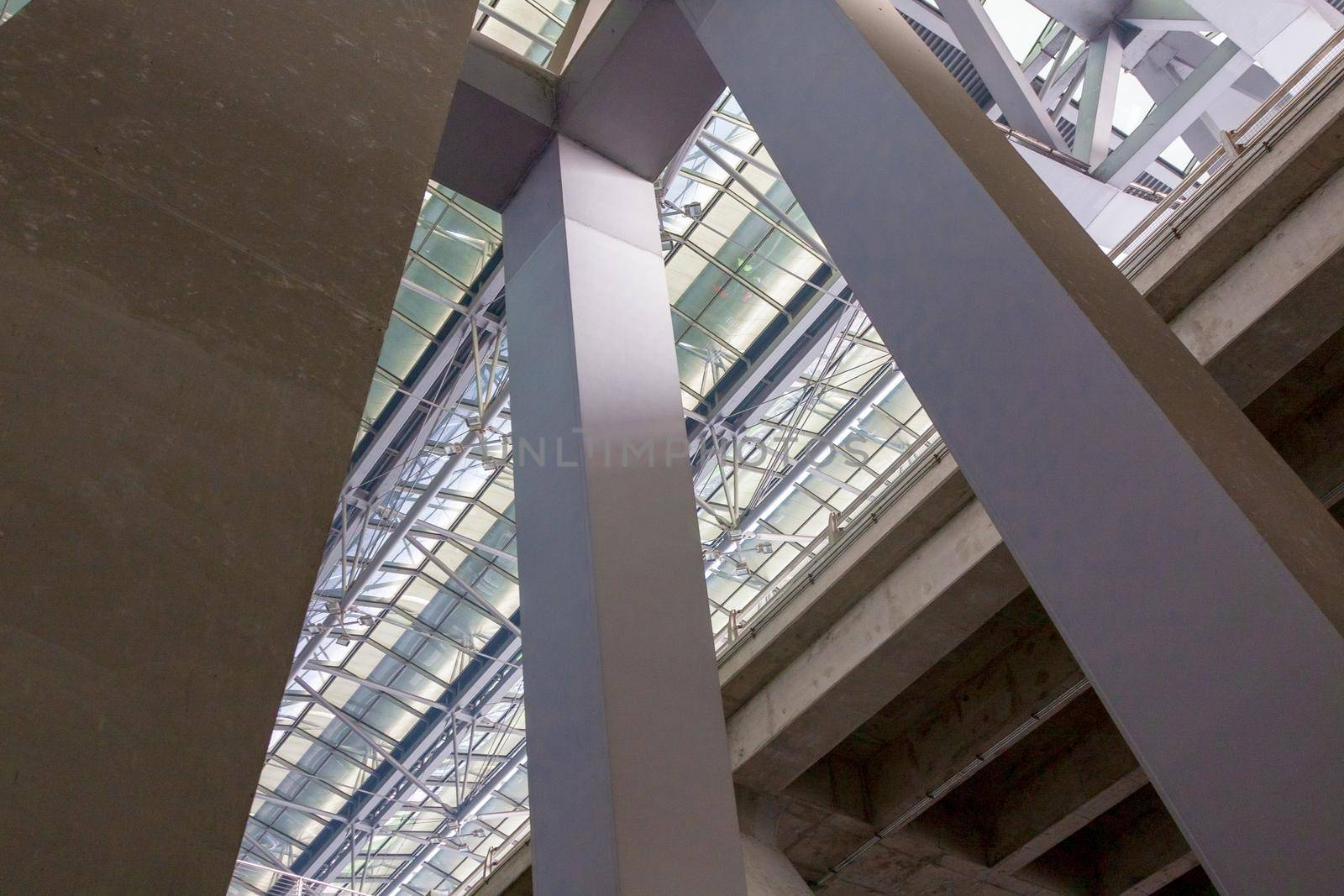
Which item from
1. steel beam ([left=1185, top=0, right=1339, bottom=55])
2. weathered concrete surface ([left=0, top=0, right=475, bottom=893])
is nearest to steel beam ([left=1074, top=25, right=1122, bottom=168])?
steel beam ([left=1185, top=0, right=1339, bottom=55])

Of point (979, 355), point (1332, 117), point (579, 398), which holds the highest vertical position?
point (1332, 117)

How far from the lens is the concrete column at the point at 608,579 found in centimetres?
493

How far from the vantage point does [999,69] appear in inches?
545

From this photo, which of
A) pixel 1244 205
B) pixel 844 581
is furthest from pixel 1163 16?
pixel 844 581

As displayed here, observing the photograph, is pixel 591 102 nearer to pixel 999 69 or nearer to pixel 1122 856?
pixel 999 69

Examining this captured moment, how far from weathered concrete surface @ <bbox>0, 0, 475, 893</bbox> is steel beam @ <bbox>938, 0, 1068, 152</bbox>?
40.6 feet

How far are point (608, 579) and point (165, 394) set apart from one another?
12.7ft

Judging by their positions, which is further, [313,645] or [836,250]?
[313,645]

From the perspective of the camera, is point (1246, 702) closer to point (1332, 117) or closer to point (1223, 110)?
point (1332, 117)

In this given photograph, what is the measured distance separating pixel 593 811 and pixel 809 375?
802 inches

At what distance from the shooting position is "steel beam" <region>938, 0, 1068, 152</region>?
13609 millimetres

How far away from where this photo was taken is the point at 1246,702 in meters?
2.91

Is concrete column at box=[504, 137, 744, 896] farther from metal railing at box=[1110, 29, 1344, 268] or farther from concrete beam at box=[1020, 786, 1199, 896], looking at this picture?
concrete beam at box=[1020, 786, 1199, 896]

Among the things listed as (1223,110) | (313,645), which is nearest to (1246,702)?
(1223,110)
